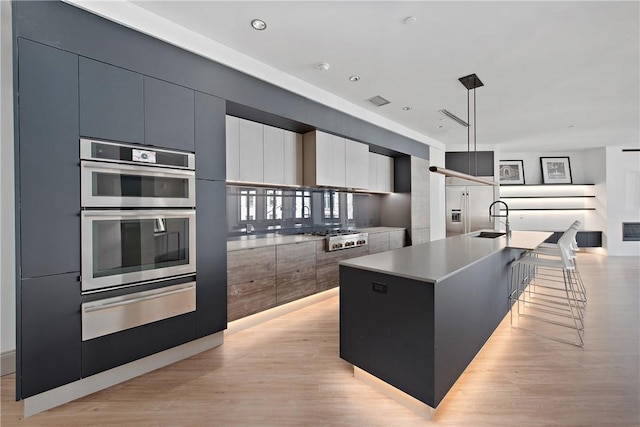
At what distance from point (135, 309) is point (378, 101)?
A: 12.2 feet

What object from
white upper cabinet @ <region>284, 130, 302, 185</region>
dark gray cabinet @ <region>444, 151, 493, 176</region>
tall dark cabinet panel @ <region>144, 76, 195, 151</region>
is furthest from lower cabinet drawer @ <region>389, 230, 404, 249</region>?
tall dark cabinet panel @ <region>144, 76, 195, 151</region>

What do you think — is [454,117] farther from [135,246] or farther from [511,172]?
[135,246]

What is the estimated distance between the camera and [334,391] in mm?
1990

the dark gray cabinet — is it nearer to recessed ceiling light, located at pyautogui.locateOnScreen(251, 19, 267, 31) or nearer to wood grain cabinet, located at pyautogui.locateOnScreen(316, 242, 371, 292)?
wood grain cabinet, located at pyautogui.locateOnScreen(316, 242, 371, 292)

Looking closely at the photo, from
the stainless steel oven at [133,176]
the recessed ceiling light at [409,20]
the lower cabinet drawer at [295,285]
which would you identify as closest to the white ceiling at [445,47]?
the recessed ceiling light at [409,20]

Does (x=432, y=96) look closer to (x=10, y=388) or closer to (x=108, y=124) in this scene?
(x=108, y=124)

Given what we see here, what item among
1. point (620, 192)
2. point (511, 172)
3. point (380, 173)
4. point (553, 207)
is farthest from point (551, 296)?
point (620, 192)

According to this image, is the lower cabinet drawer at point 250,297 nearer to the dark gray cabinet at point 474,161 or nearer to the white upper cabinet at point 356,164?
the white upper cabinet at point 356,164

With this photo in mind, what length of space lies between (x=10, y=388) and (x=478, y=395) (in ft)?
10.7

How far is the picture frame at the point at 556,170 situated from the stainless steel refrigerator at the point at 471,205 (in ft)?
8.14

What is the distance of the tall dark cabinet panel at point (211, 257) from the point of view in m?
2.50

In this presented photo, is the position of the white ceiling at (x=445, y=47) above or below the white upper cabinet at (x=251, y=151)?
above

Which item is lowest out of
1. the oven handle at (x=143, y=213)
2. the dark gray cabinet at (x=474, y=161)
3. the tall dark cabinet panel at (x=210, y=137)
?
the oven handle at (x=143, y=213)

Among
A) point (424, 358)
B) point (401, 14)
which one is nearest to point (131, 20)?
point (401, 14)
